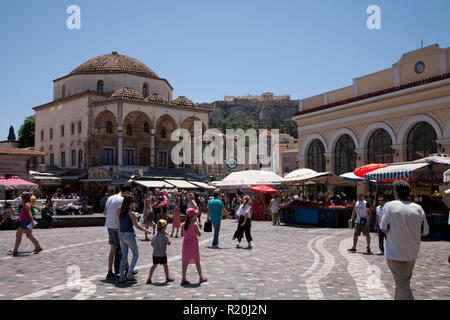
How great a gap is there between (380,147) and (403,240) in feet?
70.3

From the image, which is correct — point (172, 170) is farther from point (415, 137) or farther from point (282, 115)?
point (282, 115)

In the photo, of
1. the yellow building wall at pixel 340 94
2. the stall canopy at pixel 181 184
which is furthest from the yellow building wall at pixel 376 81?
the stall canopy at pixel 181 184

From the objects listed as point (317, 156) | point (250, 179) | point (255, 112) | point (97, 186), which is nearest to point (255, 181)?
point (250, 179)

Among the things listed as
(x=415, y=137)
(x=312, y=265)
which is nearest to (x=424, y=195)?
(x=415, y=137)

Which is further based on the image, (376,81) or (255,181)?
(376,81)

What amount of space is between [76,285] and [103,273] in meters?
1.20

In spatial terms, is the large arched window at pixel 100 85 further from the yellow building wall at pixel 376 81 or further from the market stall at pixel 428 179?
the market stall at pixel 428 179

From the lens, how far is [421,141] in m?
23.2

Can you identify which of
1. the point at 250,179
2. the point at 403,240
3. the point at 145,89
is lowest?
the point at 403,240

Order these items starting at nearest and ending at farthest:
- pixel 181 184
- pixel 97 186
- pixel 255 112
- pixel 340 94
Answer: pixel 340 94 < pixel 181 184 < pixel 97 186 < pixel 255 112

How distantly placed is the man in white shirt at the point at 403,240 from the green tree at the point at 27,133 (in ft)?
200

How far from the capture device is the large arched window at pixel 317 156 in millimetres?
30141

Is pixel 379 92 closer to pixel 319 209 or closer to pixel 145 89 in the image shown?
pixel 319 209

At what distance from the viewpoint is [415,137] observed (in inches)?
930
